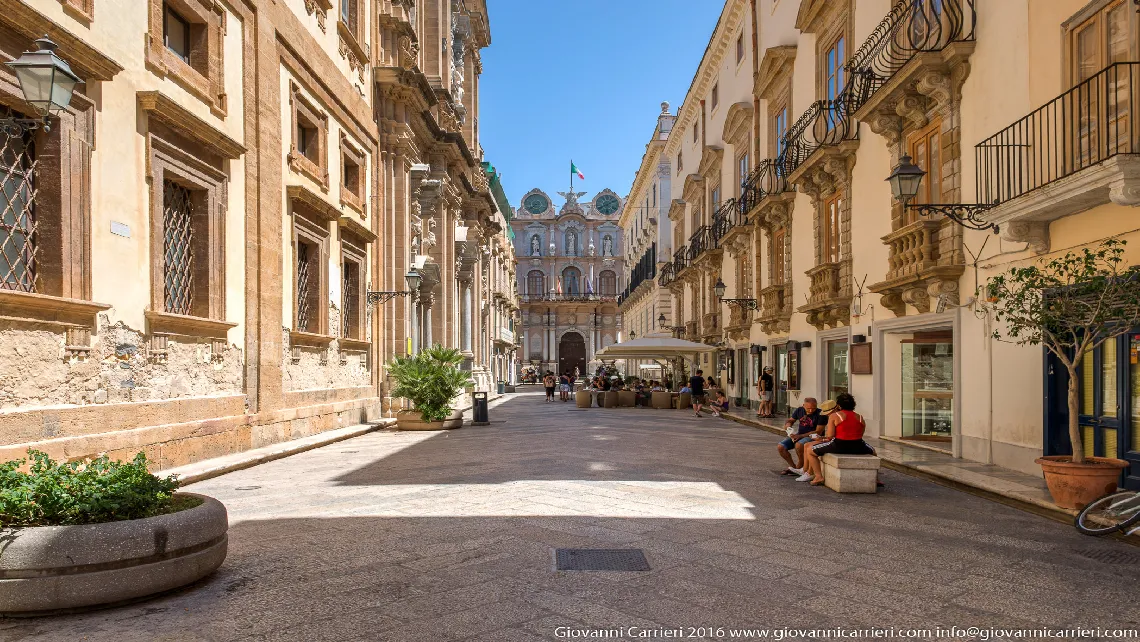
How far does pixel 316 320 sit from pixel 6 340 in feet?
28.7

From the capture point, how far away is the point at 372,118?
20109 mm

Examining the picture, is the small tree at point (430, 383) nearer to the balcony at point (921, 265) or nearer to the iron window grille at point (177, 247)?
the iron window grille at point (177, 247)

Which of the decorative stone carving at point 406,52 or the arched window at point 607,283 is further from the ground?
the decorative stone carving at point 406,52

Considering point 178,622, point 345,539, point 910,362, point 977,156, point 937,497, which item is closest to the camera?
point 178,622

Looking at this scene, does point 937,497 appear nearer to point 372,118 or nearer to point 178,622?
point 178,622

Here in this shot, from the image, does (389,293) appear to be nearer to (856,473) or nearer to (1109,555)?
(856,473)

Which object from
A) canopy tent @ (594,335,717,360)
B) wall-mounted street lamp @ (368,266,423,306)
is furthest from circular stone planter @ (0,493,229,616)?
canopy tent @ (594,335,717,360)

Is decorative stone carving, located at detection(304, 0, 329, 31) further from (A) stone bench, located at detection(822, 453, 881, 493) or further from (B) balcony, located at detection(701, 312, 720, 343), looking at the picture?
(B) balcony, located at detection(701, 312, 720, 343)

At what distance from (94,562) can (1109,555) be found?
6.57 m

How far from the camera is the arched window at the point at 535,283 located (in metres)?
76.7

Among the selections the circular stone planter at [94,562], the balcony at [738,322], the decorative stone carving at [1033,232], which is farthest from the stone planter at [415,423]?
the circular stone planter at [94,562]

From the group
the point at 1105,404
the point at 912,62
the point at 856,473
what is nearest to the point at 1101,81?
the point at 1105,404

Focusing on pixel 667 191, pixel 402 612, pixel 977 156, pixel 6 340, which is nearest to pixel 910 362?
pixel 977 156

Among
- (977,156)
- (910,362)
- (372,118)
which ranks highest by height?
(372,118)
